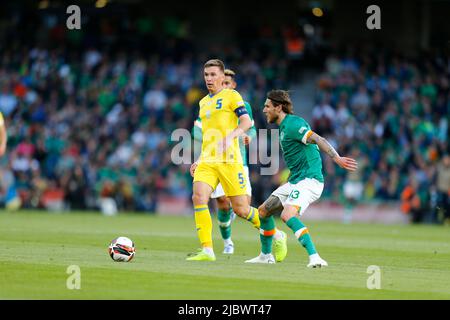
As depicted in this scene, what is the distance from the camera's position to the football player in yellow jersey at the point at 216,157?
48.9 ft

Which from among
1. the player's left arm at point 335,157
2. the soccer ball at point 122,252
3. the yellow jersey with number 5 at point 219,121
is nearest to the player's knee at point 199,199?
the yellow jersey with number 5 at point 219,121

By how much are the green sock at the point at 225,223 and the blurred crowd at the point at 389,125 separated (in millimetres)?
14148

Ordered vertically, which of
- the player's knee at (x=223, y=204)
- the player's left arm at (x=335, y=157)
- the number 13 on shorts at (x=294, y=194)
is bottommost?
the player's knee at (x=223, y=204)

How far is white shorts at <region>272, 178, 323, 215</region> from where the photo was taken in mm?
14289

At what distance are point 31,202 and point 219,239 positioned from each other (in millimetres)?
14792

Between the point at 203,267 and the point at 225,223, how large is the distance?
306cm

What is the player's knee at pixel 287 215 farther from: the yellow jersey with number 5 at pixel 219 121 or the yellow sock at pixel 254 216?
the yellow jersey with number 5 at pixel 219 121

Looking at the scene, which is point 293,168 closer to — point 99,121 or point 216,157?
point 216,157

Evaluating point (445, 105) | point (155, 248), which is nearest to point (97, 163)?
point (445, 105)

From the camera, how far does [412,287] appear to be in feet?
39.7

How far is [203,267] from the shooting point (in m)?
13.8

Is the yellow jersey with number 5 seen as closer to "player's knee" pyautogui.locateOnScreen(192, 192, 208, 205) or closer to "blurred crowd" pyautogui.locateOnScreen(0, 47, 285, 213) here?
"player's knee" pyautogui.locateOnScreen(192, 192, 208, 205)

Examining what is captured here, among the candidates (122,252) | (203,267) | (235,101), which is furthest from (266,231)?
(122,252)
